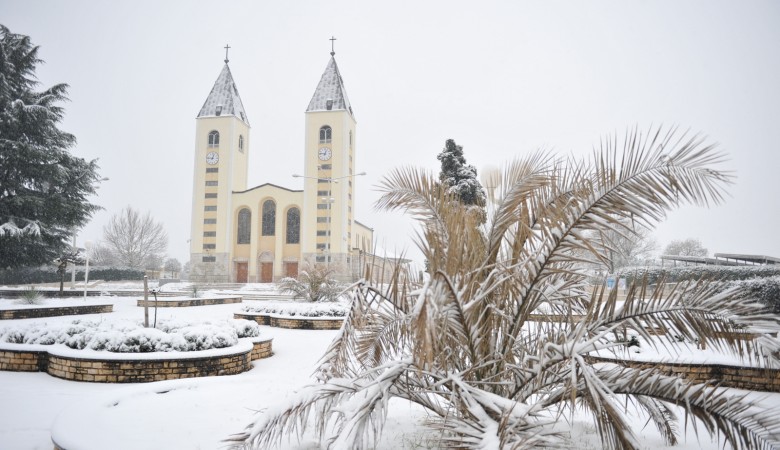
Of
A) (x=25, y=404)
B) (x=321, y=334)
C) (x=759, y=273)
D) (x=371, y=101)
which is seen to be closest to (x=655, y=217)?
(x=25, y=404)

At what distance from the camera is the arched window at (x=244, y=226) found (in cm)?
4759

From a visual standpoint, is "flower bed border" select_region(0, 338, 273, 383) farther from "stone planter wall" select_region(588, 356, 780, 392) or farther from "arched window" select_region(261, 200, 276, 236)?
"arched window" select_region(261, 200, 276, 236)

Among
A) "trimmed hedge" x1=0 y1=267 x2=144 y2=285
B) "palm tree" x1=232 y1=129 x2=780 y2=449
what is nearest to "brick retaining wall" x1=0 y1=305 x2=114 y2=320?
"palm tree" x1=232 y1=129 x2=780 y2=449

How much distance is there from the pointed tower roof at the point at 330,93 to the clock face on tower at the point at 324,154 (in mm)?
4248

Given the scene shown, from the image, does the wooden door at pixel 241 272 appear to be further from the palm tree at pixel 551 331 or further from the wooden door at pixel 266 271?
the palm tree at pixel 551 331

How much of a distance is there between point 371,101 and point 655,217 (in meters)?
149

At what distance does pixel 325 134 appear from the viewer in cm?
4634

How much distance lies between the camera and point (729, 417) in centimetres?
215

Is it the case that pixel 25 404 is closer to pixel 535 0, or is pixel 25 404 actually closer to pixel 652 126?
pixel 652 126

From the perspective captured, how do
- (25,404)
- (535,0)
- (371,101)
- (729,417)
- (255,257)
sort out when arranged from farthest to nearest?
(371,101) < (535,0) < (255,257) < (25,404) < (729,417)

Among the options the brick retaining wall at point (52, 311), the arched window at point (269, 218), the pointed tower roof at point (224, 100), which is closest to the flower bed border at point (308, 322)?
the brick retaining wall at point (52, 311)

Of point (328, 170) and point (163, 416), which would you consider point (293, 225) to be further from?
point (163, 416)

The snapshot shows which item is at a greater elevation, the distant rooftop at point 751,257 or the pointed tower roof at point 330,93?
the pointed tower roof at point 330,93

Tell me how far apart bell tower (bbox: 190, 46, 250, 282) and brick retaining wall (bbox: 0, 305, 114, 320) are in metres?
31.0
